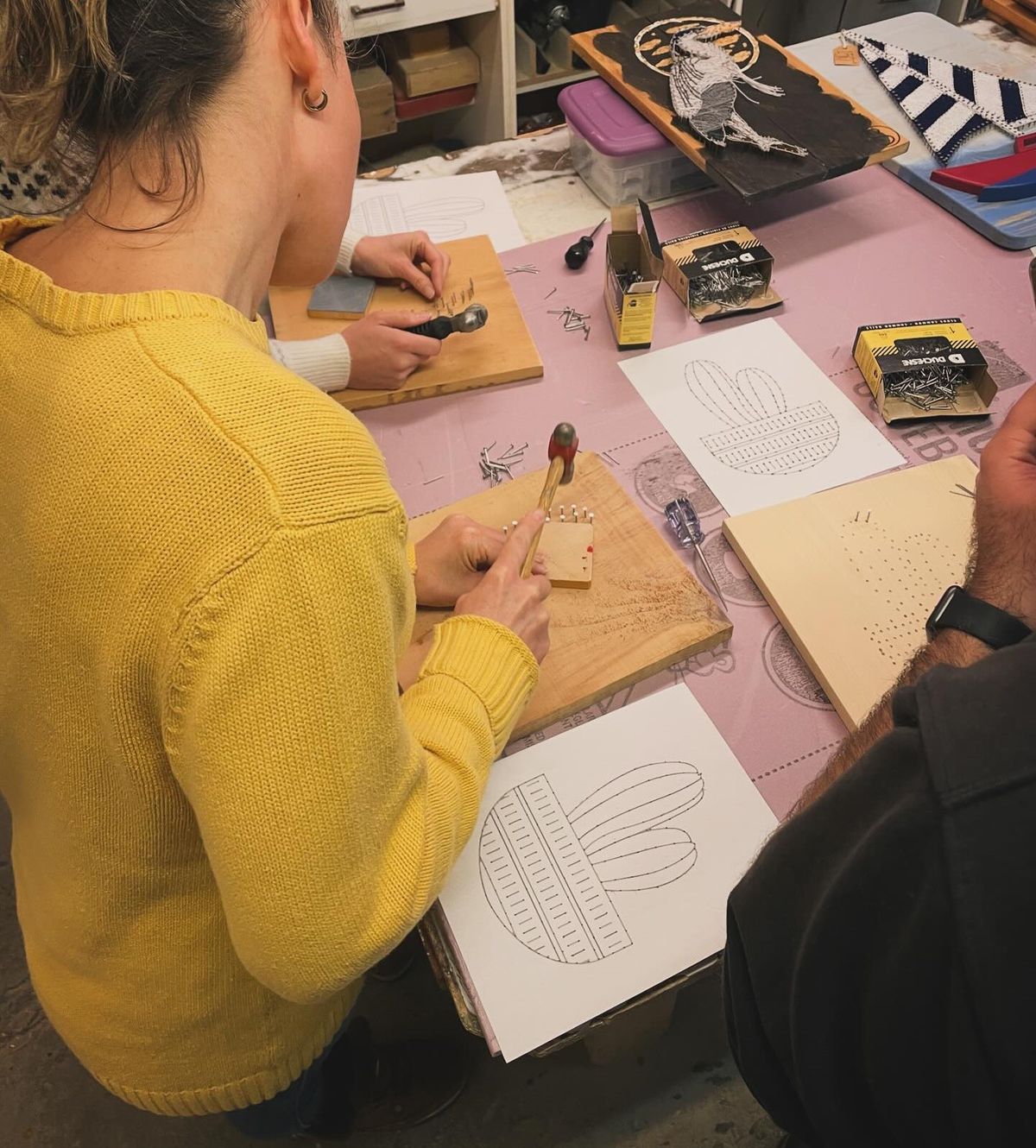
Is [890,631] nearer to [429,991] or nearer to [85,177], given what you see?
[85,177]

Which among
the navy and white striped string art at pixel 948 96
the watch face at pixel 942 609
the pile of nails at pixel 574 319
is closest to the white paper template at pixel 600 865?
the watch face at pixel 942 609

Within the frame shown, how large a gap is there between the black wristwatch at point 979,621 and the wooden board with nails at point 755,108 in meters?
0.81

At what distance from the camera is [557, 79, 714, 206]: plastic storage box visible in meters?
1.41

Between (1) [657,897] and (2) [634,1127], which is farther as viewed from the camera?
(2) [634,1127]

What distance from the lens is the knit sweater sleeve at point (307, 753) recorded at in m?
0.51

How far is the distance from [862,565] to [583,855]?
1.47ft

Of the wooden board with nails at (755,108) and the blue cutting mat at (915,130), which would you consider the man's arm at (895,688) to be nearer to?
the wooden board with nails at (755,108)

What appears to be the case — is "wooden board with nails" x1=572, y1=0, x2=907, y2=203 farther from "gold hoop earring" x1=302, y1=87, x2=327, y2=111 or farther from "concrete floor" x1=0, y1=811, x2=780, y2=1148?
"concrete floor" x1=0, y1=811, x2=780, y2=1148

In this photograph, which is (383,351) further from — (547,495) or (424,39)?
(424,39)

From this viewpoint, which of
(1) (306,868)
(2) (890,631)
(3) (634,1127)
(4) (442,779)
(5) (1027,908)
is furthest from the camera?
(3) (634,1127)

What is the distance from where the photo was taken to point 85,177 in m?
0.64

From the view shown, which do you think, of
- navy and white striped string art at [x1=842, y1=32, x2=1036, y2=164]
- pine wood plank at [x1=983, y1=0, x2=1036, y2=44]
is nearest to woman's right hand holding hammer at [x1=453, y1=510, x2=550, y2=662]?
navy and white striped string art at [x1=842, y1=32, x2=1036, y2=164]

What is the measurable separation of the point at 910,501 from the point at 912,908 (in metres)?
0.70

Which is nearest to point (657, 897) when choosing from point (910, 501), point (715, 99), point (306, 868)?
point (306, 868)
